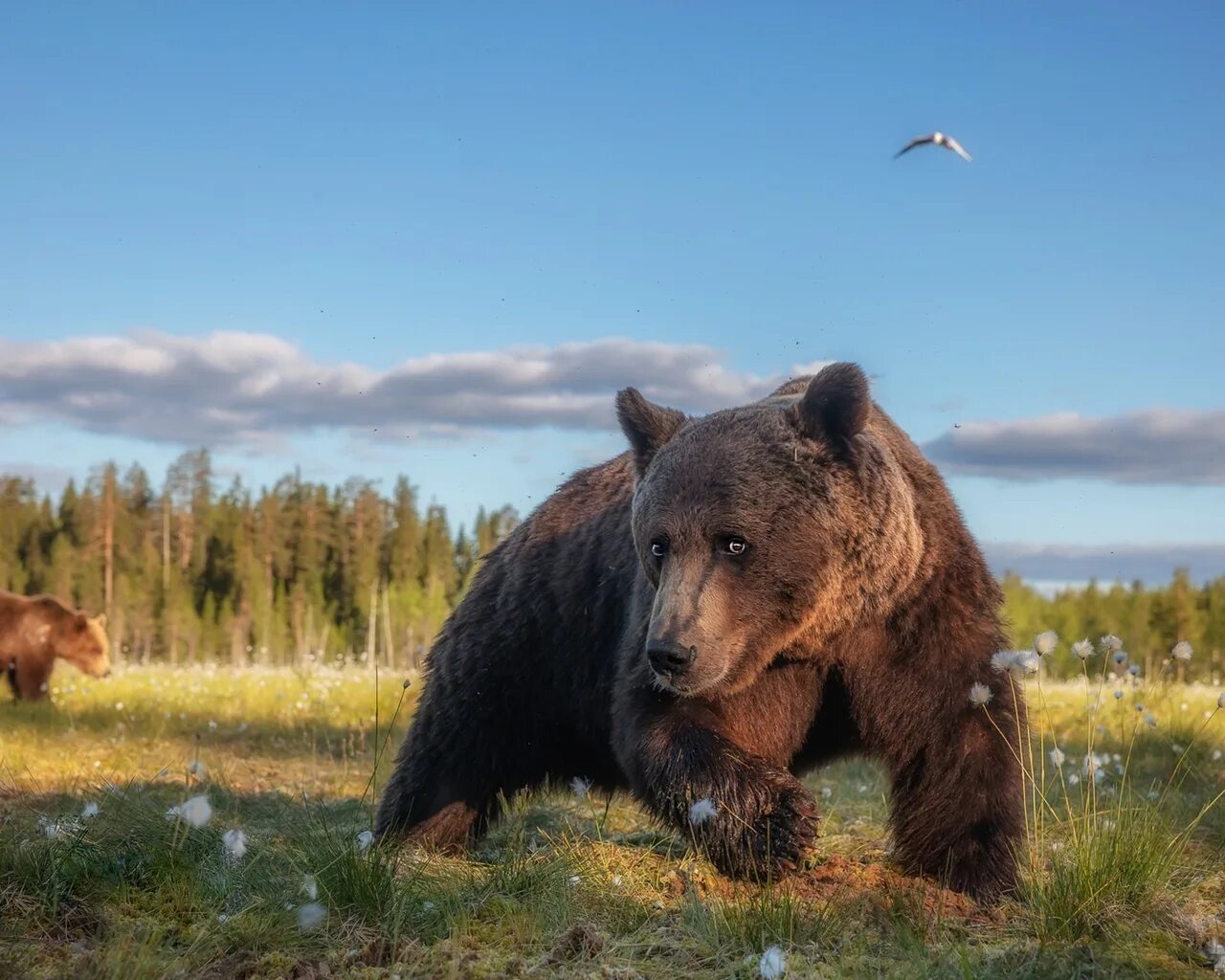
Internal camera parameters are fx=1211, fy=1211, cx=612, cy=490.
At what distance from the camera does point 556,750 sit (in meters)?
6.24

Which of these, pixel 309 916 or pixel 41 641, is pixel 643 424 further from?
pixel 41 641

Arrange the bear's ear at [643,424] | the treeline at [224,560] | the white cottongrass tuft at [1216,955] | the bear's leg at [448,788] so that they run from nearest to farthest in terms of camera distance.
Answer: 1. the white cottongrass tuft at [1216,955]
2. the bear's ear at [643,424]
3. the bear's leg at [448,788]
4. the treeline at [224,560]

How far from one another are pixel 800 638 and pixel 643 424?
118 cm

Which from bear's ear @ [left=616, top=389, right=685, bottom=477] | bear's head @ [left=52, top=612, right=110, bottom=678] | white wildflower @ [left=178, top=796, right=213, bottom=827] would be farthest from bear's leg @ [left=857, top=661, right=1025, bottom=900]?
bear's head @ [left=52, top=612, right=110, bottom=678]

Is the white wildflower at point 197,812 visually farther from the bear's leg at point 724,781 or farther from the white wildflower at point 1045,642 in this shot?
the white wildflower at point 1045,642

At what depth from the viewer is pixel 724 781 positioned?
4.58 metres

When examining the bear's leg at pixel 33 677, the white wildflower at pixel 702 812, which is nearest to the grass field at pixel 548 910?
the white wildflower at pixel 702 812

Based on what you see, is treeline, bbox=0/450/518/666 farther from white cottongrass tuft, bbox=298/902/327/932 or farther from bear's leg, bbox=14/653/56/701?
white cottongrass tuft, bbox=298/902/327/932

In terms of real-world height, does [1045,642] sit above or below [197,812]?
above

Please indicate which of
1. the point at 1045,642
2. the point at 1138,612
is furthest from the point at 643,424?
the point at 1138,612

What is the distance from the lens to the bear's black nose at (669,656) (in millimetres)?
4551

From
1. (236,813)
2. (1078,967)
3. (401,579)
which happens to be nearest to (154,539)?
(401,579)

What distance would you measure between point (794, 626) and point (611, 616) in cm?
125

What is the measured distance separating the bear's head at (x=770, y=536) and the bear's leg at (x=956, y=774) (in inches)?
16.8
